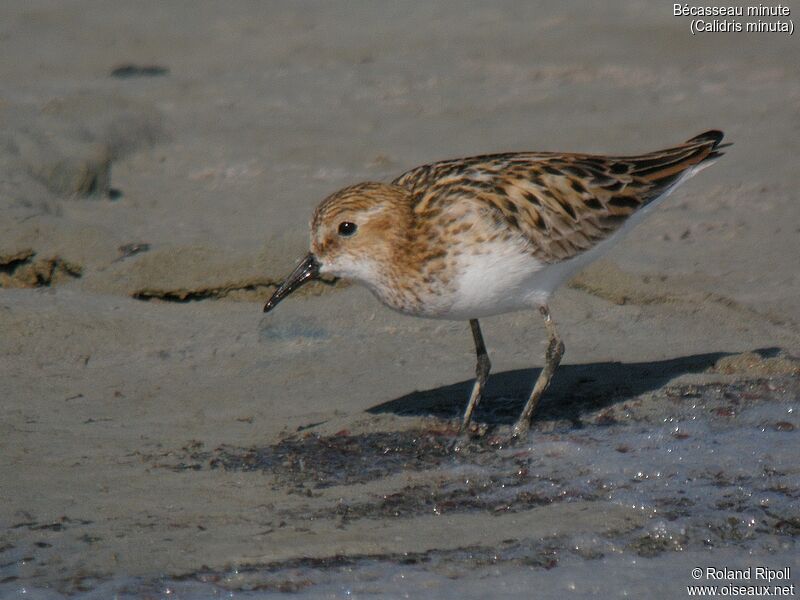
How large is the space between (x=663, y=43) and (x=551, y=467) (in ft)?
21.0

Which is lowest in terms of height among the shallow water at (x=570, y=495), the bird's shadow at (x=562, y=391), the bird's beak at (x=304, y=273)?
the bird's shadow at (x=562, y=391)

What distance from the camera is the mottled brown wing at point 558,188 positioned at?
6539 mm

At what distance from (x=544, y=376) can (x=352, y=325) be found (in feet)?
5.04

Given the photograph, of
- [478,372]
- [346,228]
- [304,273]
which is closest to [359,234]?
[346,228]

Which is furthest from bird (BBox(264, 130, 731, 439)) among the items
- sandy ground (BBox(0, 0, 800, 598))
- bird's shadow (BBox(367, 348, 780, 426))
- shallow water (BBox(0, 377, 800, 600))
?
sandy ground (BBox(0, 0, 800, 598))

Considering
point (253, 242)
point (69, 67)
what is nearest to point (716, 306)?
point (253, 242)

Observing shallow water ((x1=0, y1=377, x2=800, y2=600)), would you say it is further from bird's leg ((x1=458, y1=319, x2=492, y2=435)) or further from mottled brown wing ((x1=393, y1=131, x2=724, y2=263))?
mottled brown wing ((x1=393, y1=131, x2=724, y2=263))

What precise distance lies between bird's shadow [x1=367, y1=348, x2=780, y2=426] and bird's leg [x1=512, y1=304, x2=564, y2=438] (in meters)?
0.18

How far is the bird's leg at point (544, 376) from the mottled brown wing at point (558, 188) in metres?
0.36

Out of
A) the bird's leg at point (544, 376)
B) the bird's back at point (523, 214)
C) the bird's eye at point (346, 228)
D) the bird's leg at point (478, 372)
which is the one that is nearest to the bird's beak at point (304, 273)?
the bird's eye at point (346, 228)

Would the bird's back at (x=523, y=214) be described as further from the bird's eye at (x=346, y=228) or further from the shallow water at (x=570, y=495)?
the shallow water at (x=570, y=495)

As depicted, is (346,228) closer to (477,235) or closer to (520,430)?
(477,235)

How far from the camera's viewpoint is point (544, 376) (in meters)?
6.66

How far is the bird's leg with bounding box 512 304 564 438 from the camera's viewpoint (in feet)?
21.6
